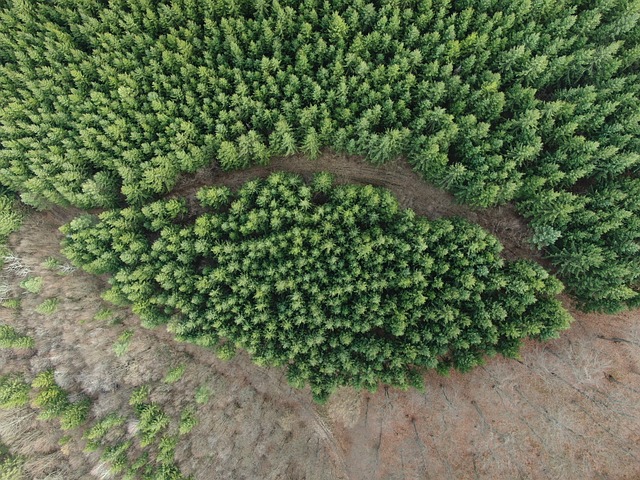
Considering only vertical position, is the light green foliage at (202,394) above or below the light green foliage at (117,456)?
above

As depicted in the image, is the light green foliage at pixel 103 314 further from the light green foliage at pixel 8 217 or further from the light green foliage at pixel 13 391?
the light green foliage at pixel 8 217

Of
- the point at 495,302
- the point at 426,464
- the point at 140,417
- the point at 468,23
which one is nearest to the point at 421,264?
the point at 495,302

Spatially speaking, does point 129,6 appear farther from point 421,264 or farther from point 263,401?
point 263,401

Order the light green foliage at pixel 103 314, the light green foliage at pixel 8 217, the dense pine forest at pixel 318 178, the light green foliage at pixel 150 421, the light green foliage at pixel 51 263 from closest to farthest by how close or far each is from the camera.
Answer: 1. the dense pine forest at pixel 318 178
2. the light green foliage at pixel 150 421
3. the light green foliage at pixel 103 314
4. the light green foliage at pixel 51 263
5. the light green foliage at pixel 8 217

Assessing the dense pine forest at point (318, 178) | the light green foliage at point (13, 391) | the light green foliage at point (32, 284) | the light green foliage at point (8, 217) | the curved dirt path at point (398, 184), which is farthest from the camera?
the curved dirt path at point (398, 184)

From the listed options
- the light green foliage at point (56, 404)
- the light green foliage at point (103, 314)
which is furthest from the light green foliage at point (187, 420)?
the light green foliage at point (103, 314)

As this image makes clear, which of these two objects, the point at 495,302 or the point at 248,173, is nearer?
the point at 495,302
